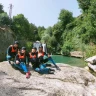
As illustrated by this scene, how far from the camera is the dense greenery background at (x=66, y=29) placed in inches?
1511

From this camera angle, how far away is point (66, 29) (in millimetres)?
62188

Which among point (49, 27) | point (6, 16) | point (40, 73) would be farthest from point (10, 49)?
point (49, 27)

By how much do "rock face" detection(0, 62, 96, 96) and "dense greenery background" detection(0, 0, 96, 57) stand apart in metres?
26.6

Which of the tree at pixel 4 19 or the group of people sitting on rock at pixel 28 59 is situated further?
the tree at pixel 4 19

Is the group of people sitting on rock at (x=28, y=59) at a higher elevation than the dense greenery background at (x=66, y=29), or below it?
below

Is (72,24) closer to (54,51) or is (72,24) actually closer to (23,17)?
(54,51)

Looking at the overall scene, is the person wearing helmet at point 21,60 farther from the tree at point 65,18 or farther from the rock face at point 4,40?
the tree at point 65,18

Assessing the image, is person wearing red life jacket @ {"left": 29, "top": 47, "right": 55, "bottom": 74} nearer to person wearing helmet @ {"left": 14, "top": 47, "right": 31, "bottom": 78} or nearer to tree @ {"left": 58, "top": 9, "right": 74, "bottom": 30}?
person wearing helmet @ {"left": 14, "top": 47, "right": 31, "bottom": 78}

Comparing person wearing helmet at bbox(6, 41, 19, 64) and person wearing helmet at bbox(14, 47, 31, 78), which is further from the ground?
person wearing helmet at bbox(6, 41, 19, 64)

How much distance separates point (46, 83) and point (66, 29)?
175 feet

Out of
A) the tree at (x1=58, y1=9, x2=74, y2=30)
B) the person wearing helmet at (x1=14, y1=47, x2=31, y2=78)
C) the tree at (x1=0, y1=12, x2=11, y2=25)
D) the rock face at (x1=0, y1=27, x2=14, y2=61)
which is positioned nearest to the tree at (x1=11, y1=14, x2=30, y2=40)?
the tree at (x1=0, y1=12, x2=11, y2=25)

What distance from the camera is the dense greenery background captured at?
38.4 metres

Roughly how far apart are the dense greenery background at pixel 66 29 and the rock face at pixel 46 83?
87.2 ft

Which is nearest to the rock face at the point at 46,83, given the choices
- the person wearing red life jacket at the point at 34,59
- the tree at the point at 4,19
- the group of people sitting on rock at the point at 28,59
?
the group of people sitting on rock at the point at 28,59
